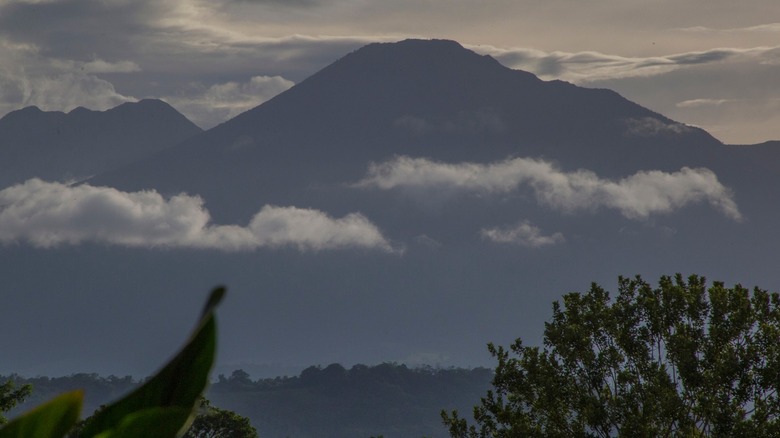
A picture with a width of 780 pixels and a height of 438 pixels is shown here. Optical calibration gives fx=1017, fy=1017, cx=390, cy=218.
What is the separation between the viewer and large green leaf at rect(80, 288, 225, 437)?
192cm

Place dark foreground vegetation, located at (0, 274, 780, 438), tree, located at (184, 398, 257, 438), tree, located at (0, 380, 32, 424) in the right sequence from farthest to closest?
tree, located at (184, 398, 257, 438) → tree, located at (0, 380, 32, 424) → dark foreground vegetation, located at (0, 274, 780, 438)

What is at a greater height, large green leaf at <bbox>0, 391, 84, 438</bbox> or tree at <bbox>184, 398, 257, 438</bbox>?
large green leaf at <bbox>0, 391, 84, 438</bbox>

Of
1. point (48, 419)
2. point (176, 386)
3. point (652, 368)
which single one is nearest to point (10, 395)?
point (652, 368)

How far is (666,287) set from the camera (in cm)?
2441

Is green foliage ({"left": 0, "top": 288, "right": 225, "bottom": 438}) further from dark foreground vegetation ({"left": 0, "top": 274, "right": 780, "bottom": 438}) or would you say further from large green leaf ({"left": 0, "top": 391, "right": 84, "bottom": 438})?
dark foreground vegetation ({"left": 0, "top": 274, "right": 780, "bottom": 438})

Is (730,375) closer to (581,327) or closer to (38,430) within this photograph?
(581,327)

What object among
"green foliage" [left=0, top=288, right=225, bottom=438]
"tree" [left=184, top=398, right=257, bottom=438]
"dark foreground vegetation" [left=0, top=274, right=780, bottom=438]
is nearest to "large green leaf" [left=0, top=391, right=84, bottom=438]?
"green foliage" [left=0, top=288, right=225, bottom=438]

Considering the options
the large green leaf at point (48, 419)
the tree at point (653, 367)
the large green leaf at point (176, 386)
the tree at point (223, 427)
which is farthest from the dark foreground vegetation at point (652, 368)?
the tree at point (223, 427)

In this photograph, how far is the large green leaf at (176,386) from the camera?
75.5 inches

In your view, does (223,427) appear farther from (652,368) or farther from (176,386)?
(176,386)

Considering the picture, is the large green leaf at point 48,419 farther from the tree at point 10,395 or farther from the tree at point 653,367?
the tree at point 10,395

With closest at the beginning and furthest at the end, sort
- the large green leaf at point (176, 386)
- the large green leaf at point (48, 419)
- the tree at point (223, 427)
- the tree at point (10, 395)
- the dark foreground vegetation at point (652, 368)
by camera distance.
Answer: the large green leaf at point (48, 419), the large green leaf at point (176, 386), the dark foreground vegetation at point (652, 368), the tree at point (10, 395), the tree at point (223, 427)

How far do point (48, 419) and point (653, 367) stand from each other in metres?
23.2

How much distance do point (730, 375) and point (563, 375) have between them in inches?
187
